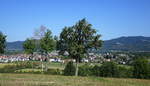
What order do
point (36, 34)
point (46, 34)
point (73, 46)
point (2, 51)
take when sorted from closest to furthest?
point (73, 46)
point (2, 51)
point (46, 34)
point (36, 34)

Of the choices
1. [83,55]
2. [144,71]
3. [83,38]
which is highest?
[83,38]

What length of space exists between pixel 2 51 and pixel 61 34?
13341 millimetres

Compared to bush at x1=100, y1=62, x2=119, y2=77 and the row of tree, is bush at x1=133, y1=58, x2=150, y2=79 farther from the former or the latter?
the row of tree

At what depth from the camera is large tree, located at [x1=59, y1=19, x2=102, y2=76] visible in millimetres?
42750

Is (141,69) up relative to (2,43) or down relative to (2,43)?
down

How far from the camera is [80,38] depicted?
142ft

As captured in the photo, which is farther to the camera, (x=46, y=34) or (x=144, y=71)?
(x=46, y=34)

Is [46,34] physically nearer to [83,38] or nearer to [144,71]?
[83,38]

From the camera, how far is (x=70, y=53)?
42.7 m

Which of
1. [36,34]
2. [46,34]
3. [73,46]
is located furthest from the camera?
[36,34]

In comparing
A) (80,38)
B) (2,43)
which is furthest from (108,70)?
(2,43)

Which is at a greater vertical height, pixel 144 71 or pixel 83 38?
pixel 83 38

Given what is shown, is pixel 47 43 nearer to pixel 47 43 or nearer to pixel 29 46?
pixel 47 43

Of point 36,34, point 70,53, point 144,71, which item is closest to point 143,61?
point 144,71
